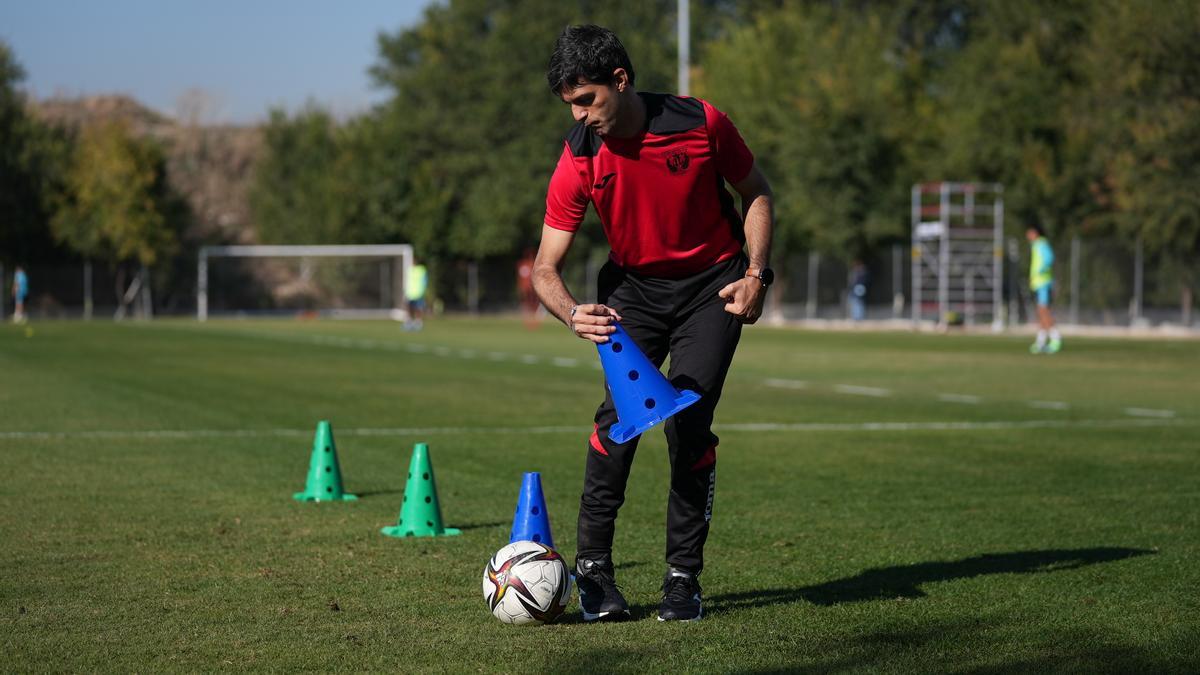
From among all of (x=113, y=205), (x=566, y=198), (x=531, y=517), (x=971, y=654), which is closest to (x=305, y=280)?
(x=113, y=205)

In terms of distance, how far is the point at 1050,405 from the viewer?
16266 millimetres

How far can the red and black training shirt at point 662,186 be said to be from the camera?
5.57 m

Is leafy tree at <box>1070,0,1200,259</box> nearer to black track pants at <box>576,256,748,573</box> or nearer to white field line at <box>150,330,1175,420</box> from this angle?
white field line at <box>150,330,1175,420</box>

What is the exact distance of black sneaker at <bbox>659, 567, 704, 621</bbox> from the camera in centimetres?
562

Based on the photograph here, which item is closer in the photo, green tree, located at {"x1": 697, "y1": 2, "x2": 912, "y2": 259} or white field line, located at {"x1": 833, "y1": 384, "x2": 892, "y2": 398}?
white field line, located at {"x1": 833, "y1": 384, "x2": 892, "y2": 398}

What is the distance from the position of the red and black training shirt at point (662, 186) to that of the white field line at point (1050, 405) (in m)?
10.9

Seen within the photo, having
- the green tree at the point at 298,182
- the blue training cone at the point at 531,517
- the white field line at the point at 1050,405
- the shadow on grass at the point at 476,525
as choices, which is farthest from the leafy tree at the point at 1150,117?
the blue training cone at the point at 531,517

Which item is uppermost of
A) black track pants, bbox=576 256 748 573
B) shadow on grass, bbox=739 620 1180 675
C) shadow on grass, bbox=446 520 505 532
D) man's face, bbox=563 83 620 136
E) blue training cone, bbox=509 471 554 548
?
man's face, bbox=563 83 620 136

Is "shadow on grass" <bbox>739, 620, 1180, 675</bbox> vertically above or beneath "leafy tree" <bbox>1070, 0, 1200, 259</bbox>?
beneath

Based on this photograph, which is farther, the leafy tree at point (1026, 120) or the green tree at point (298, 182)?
the green tree at point (298, 182)

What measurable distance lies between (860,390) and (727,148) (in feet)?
43.7

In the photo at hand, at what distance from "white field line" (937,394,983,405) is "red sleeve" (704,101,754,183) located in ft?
37.4

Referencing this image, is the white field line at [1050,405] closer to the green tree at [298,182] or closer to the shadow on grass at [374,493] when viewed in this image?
the shadow on grass at [374,493]

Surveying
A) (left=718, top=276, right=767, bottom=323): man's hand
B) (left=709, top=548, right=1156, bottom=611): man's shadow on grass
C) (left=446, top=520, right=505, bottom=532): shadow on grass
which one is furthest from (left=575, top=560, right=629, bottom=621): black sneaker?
(left=446, top=520, right=505, bottom=532): shadow on grass
